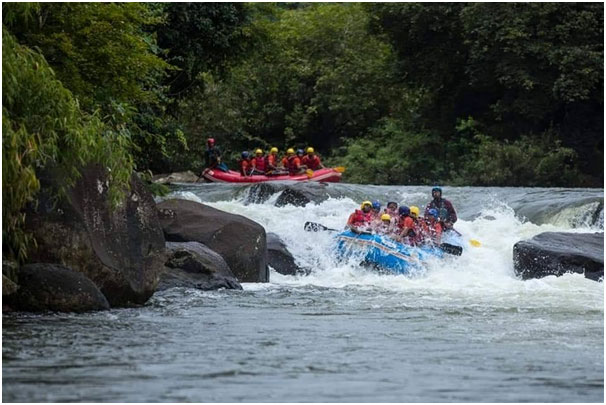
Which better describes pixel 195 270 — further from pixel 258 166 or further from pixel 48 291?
pixel 258 166

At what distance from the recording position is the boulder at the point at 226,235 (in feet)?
66.5

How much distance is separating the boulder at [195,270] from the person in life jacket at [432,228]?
504 cm

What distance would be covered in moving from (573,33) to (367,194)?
1353 centimetres

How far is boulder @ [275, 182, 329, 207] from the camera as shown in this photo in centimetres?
2802

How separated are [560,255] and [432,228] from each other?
10.4 ft

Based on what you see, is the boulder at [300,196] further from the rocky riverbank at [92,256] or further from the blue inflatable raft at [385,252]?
the rocky riverbank at [92,256]

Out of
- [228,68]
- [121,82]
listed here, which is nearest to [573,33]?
[228,68]

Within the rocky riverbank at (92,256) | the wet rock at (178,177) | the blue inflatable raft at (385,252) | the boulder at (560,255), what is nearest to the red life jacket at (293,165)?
the wet rock at (178,177)

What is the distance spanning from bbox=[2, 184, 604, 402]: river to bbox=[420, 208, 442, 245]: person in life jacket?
82 cm

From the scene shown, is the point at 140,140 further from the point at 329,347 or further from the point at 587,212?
the point at 329,347

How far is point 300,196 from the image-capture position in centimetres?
2811

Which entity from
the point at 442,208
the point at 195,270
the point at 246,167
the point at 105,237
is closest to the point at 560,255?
the point at 442,208

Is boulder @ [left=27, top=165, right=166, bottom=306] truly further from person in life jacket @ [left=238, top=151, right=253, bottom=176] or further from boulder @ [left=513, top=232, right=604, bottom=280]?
person in life jacket @ [left=238, top=151, right=253, bottom=176]

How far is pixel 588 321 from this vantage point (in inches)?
603
